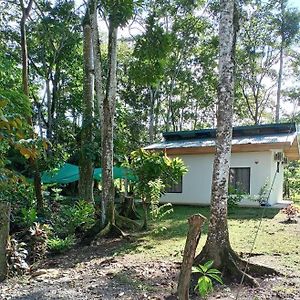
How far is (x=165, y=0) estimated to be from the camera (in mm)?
16453

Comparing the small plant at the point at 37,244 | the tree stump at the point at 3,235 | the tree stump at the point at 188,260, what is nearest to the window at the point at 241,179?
the small plant at the point at 37,244

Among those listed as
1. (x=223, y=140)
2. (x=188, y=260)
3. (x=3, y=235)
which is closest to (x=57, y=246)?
(x=3, y=235)

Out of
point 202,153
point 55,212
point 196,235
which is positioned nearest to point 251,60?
point 202,153

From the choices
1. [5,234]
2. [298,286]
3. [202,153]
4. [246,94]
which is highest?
[246,94]

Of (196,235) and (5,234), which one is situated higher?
(196,235)

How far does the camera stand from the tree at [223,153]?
5023mm

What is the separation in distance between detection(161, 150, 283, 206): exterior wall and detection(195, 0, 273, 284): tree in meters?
8.79

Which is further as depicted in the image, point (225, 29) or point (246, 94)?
point (246, 94)

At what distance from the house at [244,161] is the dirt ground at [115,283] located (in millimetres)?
7728

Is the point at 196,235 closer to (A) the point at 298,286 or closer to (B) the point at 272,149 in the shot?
(A) the point at 298,286

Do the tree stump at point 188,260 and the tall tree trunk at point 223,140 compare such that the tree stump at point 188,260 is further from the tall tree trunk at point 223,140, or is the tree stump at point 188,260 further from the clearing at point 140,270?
the tall tree trunk at point 223,140

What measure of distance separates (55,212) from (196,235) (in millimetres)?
7776

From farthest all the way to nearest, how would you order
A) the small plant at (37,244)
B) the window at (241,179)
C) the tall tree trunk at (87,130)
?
the window at (241,179), the tall tree trunk at (87,130), the small plant at (37,244)

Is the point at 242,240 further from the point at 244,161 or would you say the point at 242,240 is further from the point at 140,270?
the point at 244,161
